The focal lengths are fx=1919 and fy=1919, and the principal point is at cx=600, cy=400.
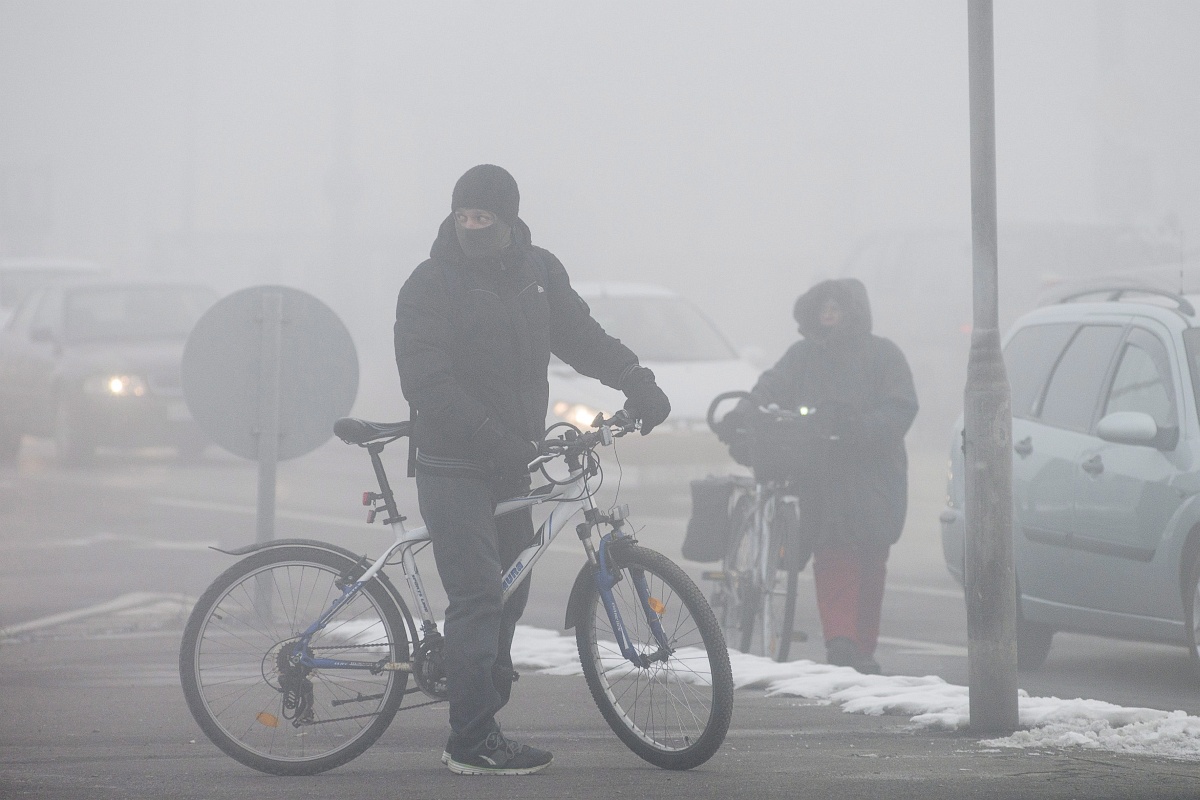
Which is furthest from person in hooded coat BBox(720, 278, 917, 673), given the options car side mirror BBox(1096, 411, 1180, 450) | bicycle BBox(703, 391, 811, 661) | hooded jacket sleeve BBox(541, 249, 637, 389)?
hooded jacket sleeve BBox(541, 249, 637, 389)

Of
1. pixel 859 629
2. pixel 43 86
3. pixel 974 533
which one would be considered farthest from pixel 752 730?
pixel 43 86

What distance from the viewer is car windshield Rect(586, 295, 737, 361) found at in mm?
15555

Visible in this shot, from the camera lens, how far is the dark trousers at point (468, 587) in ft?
16.7

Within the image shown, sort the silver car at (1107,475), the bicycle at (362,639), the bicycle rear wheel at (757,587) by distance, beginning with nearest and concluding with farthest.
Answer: the bicycle at (362,639)
the silver car at (1107,475)
the bicycle rear wheel at (757,587)

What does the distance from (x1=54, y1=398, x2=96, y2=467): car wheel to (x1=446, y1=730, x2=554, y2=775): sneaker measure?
43.1ft

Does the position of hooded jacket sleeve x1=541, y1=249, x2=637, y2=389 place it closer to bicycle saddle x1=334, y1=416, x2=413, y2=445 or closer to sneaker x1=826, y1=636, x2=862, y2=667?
bicycle saddle x1=334, y1=416, x2=413, y2=445

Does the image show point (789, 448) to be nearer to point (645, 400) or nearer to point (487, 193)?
point (645, 400)

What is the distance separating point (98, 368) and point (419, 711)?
39.0ft

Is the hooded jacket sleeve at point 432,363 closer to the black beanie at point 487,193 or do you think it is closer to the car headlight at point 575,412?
the black beanie at point 487,193

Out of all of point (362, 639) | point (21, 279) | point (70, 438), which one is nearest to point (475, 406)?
point (362, 639)

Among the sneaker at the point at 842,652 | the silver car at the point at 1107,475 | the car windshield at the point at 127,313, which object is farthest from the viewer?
the car windshield at the point at 127,313

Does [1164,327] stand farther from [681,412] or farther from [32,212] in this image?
[32,212]

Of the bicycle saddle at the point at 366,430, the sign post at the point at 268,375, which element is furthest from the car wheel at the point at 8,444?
the bicycle saddle at the point at 366,430

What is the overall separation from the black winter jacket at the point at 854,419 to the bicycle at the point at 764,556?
12 centimetres
